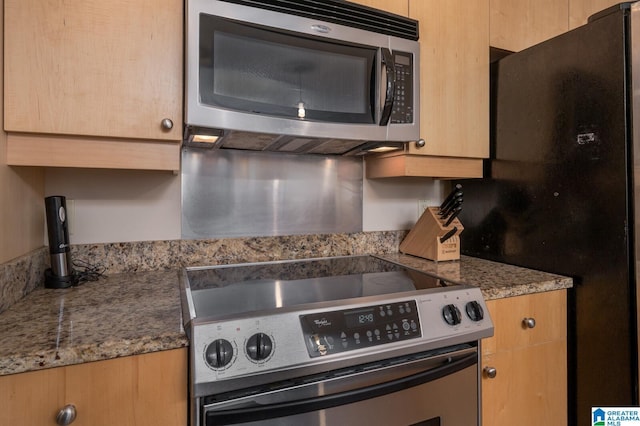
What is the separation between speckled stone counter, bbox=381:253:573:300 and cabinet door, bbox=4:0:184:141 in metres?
1.02

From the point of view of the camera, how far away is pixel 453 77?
138 centimetres

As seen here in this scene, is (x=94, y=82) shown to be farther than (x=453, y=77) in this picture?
No

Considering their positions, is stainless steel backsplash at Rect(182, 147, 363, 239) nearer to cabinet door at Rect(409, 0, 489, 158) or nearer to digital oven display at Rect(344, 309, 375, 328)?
cabinet door at Rect(409, 0, 489, 158)

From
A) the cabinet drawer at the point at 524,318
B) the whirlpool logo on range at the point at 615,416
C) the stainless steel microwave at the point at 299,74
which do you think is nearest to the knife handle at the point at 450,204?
the stainless steel microwave at the point at 299,74

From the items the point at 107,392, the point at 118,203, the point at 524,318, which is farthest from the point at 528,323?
the point at 118,203

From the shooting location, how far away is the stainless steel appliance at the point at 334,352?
71 cm

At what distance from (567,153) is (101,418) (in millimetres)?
1535

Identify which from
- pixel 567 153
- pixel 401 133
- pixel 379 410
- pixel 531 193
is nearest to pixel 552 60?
pixel 567 153

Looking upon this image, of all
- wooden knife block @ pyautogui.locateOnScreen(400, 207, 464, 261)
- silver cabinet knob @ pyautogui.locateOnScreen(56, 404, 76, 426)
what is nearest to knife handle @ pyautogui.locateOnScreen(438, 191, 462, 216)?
wooden knife block @ pyautogui.locateOnScreen(400, 207, 464, 261)

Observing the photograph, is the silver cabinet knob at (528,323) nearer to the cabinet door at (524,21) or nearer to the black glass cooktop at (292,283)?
the black glass cooktop at (292,283)

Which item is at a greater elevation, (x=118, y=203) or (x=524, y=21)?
(x=524, y=21)

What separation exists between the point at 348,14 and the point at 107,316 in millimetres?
1146

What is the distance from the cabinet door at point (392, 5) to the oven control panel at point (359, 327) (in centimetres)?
104

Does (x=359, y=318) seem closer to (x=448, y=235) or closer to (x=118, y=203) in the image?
(x=448, y=235)
